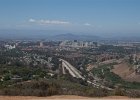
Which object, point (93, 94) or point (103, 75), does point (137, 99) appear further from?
point (103, 75)

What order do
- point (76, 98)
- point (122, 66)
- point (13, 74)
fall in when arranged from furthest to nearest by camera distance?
point (122, 66) → point (13, 74) → point (76, 98)

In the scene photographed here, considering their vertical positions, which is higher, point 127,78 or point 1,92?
point 1,92

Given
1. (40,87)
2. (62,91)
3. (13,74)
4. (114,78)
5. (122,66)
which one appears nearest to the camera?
(62,91)

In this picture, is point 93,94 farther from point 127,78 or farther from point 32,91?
point 127,78

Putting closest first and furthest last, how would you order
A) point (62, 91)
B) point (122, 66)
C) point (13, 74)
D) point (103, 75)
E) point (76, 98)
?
point (76, 98), point (62, 91), point (13, 74), point (103, 75), point (122, 66)

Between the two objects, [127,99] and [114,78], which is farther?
[114,78]

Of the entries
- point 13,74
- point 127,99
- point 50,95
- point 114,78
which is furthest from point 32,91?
point 114,78

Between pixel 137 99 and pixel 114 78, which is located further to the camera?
pixel 114 78

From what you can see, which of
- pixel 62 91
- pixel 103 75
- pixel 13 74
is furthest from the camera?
pixel 103 75

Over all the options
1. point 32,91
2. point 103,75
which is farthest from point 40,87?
point 103,75
